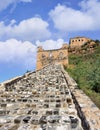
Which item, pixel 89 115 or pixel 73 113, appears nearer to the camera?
pixel 89 115

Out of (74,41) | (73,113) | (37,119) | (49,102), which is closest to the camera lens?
(37,119)

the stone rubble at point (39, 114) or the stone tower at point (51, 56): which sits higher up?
the stone tower at point (51, 56)

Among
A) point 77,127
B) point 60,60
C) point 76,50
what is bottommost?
point 77,127

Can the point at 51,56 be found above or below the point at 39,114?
above

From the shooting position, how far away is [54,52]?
1484 inches

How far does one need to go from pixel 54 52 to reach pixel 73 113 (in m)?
32.6

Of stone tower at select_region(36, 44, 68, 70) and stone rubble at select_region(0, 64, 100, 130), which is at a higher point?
stone tower at select_region(36, 44, 68, 70)

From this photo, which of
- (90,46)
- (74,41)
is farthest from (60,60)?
(74,41)

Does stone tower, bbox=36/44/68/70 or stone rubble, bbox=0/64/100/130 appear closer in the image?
stone rubble, bbox=0/64/100/130

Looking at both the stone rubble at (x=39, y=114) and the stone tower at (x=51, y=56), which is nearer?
the stone rubble at (x=39, y=114)

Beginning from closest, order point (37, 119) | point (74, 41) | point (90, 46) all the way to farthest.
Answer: point (37, 119)
point (90, 46)
point (74, 41)

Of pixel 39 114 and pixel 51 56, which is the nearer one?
pixel 39 114

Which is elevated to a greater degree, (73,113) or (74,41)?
(74,41)

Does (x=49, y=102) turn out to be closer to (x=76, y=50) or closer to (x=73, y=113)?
(x=73, y=113)
